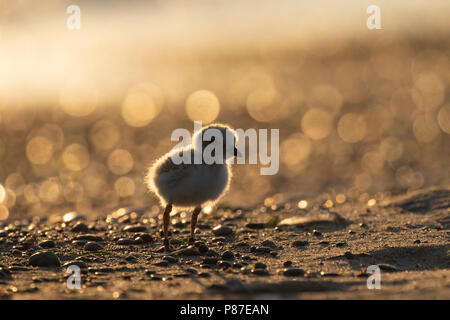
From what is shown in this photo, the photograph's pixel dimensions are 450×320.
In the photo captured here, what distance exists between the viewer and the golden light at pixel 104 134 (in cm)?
1636

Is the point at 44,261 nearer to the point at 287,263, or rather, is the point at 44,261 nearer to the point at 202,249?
the point at 202,249

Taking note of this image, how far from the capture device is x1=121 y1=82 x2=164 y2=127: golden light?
19.9 meters

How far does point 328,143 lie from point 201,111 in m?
→ 7.20

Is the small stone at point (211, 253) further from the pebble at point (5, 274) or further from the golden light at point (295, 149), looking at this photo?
the golden light at point (295, 149)

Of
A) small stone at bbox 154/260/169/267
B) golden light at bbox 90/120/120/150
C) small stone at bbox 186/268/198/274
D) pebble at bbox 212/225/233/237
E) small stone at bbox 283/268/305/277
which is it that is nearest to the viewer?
small stone at bbox 283/268/305/277

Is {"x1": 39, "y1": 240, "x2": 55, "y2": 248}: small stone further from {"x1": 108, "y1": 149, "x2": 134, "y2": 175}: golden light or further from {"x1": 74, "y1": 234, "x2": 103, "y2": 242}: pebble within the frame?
{"x1": 108, "y1": 149, "x2": 134, "y2": 175}: golden light

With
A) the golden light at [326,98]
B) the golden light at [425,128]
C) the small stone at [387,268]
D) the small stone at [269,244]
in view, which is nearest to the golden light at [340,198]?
the small stone at [269,244]

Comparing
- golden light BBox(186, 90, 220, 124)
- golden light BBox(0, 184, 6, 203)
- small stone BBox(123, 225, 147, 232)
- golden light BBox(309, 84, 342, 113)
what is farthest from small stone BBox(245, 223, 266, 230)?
golden light BBox(309, 84, 342, 113)

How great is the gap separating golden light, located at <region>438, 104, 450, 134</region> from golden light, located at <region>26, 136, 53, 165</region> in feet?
36.0

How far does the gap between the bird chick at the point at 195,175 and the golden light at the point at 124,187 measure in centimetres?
528

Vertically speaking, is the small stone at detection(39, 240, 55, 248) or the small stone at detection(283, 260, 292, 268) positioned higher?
the small stone at detection(39, 240, 55, 248)

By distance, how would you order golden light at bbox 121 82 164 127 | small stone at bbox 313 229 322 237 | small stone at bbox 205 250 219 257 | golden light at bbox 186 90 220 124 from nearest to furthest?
1. small stone at bbox 205 250 219 257
2. small stone at bbox 313 229 322 237
3. golden light at bbox 186 90 220 124
4. golden light at bbox 121 82 164 127

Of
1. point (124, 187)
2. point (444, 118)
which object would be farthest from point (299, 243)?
point (444, 118)

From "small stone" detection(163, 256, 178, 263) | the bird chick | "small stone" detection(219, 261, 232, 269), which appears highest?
the bird chick
